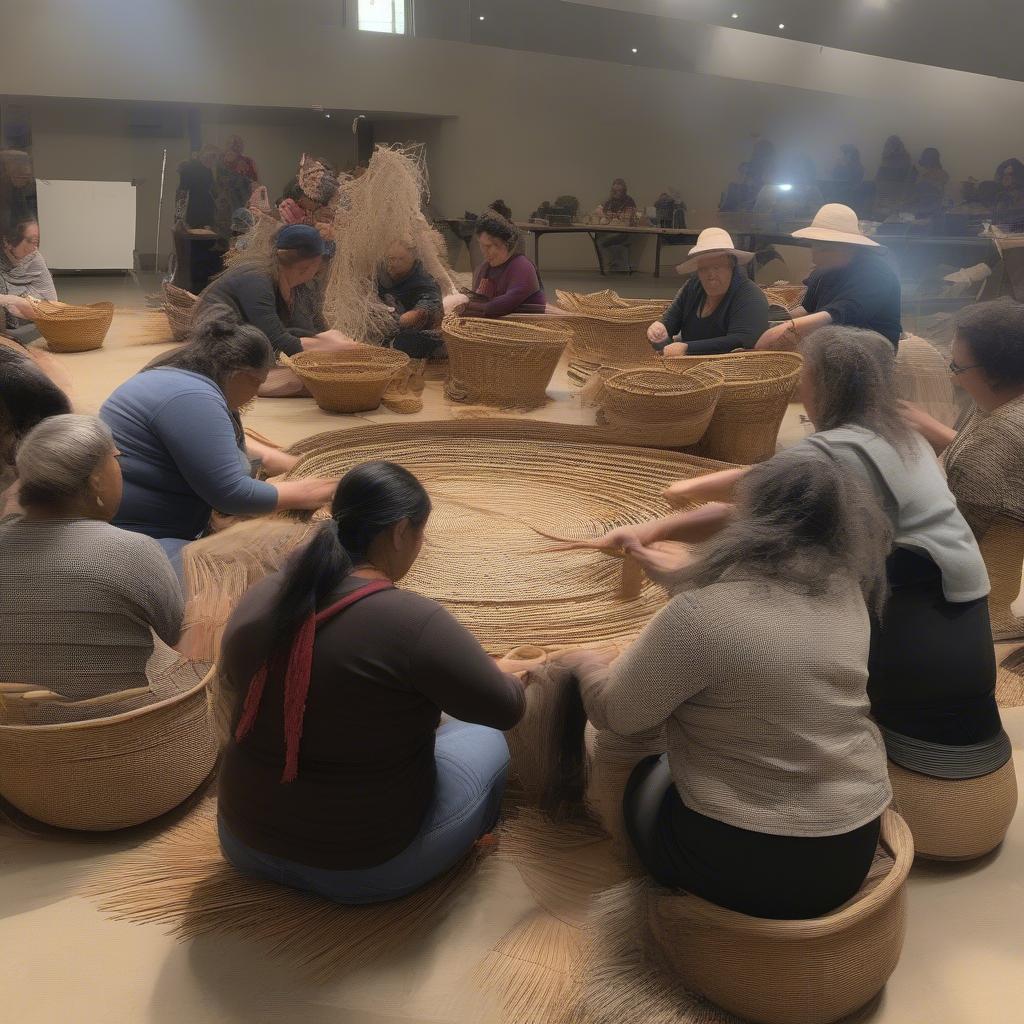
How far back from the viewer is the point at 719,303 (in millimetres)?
3961

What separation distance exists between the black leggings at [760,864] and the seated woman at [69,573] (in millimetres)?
938

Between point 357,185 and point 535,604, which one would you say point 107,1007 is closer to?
point 535,604

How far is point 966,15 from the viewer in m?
5.08

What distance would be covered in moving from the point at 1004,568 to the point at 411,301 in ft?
10.2

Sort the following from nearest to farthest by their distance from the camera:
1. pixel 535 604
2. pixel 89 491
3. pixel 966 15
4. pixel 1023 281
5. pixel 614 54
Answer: pixel 89 491 → pixel 535 604 → pixel 966 15 → pixel 1023 281 → pixel 614 54

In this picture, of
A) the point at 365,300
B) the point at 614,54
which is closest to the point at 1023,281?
the point at 614,54

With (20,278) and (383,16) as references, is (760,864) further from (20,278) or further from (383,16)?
(383,16)

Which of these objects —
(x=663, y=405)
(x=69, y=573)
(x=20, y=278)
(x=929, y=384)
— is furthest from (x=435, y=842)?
(x=20, y=278)

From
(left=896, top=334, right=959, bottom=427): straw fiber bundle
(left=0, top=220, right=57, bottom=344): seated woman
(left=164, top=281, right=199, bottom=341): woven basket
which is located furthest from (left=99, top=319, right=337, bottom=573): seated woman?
(left=0, top=220, right=57, bottom=344): seated woman

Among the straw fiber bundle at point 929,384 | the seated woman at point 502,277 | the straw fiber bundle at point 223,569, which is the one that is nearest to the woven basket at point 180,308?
the seated woman at point 502,277

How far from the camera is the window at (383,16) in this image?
7.30 metres

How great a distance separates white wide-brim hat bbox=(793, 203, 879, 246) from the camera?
3552mm

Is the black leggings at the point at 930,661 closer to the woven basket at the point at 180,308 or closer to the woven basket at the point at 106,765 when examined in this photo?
the woven basket at the point at 106,765

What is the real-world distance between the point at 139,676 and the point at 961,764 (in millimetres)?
1429
